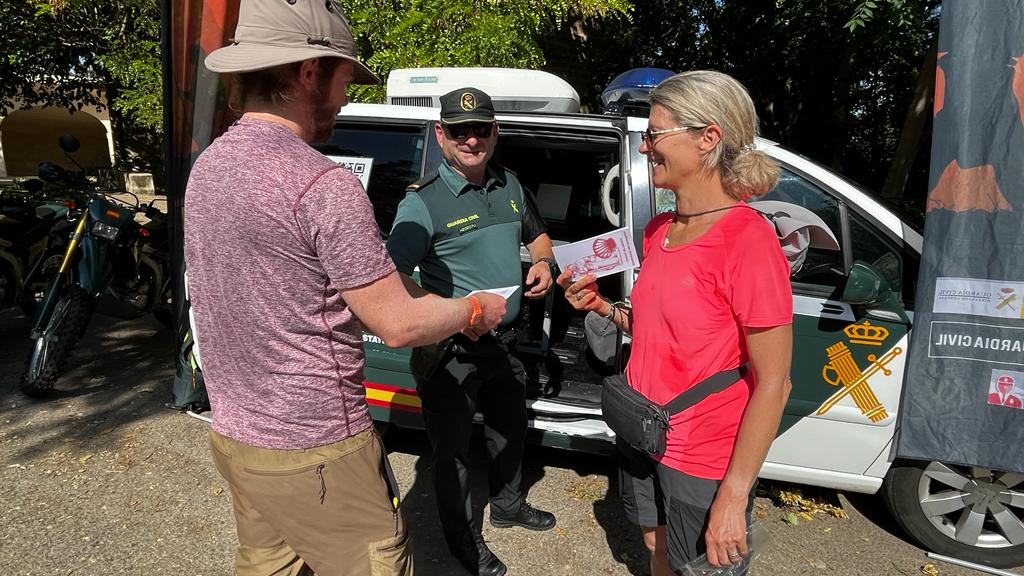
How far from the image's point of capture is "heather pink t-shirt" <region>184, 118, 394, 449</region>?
1155mm

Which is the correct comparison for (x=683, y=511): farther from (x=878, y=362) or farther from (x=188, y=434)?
(x=188, y=434)

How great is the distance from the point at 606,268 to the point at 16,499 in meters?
3.22

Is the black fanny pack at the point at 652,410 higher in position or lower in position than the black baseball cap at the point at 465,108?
lower

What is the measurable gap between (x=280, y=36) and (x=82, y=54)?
9.30 meters

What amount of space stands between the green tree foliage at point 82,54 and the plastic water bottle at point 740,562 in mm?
5608

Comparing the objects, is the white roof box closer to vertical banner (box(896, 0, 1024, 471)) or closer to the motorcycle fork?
vertical banner (box(896, 0, 1024, 471))

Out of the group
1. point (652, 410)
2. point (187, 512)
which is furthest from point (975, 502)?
point (187, 512)

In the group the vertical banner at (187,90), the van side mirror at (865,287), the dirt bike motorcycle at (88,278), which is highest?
the vertical banner at (187,90)

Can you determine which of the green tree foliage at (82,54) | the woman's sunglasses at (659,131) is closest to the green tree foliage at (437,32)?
the green tree foliage at (82,54)

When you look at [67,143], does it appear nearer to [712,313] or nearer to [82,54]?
[712,313]

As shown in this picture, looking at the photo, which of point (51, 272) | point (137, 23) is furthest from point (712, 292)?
point (137, 23)

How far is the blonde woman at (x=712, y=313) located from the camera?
1.38 meters

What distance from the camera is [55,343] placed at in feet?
13.4

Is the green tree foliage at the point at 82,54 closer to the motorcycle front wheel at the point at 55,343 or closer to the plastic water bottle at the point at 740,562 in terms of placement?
the motorcycle front wheel at the point at 55,343
